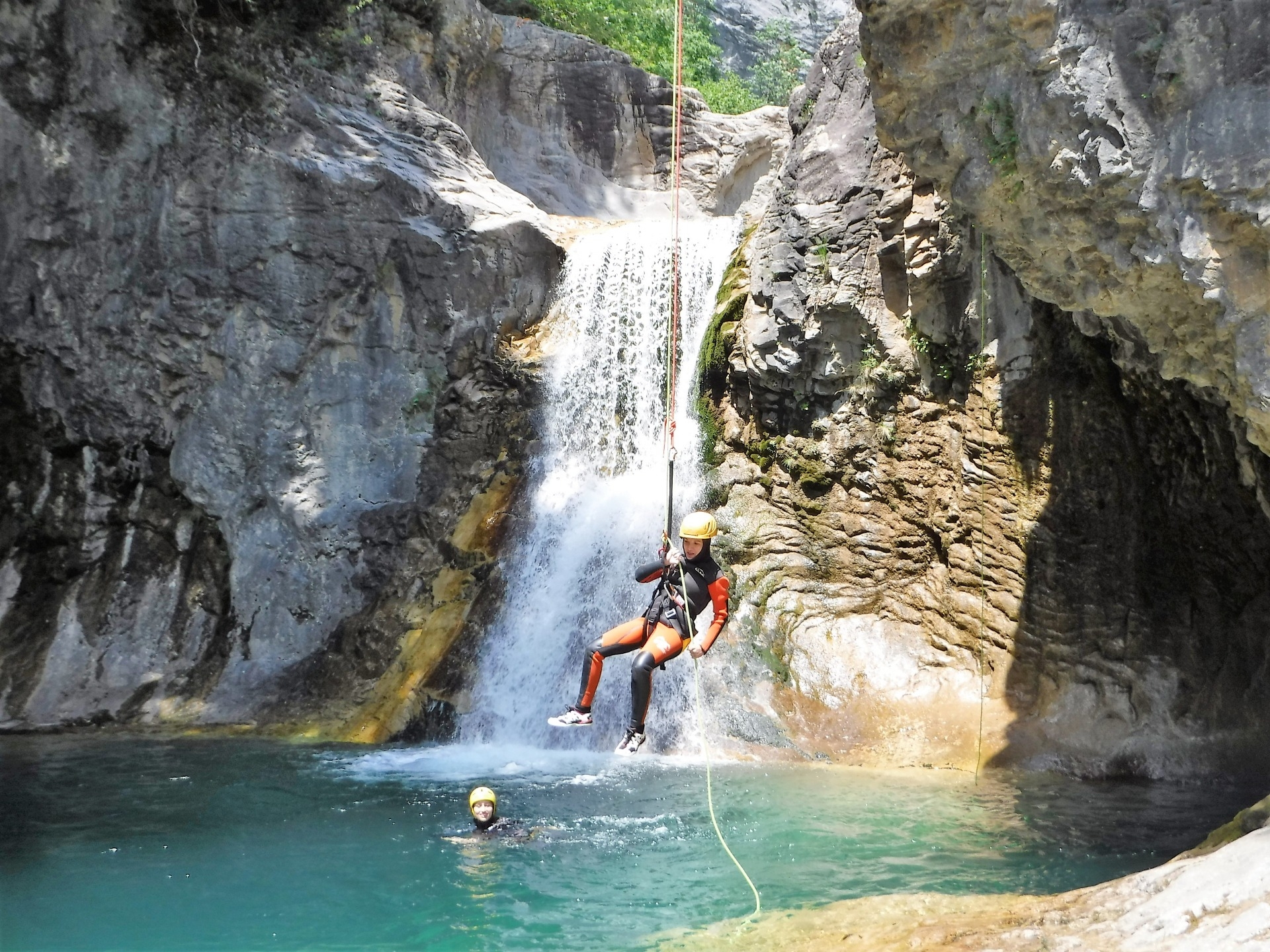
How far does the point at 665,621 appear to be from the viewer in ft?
24.8

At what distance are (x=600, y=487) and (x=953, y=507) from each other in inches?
174

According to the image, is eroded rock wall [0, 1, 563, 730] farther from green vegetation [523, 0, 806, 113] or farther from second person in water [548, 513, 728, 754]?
green vegetation [523, 0, 806, 113]

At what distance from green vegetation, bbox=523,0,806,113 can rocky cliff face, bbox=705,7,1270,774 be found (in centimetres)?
1154

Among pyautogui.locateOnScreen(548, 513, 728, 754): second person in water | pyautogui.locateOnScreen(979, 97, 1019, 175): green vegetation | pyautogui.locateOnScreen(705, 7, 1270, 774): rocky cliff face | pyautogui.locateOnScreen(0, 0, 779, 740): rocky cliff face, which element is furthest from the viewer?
pyautogui.locateOnScreen(0, 0, 779, 740): rocky cliff face

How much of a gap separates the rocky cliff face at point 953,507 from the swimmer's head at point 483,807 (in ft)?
11.6

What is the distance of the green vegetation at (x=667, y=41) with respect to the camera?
23156 millimetres

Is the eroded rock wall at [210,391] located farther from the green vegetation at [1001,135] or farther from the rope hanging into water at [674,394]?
the green vegetation at [1001,135]

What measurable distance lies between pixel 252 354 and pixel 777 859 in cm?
892

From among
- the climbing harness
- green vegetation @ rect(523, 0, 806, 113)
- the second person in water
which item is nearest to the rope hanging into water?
the second person in water

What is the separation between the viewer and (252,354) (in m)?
12.9

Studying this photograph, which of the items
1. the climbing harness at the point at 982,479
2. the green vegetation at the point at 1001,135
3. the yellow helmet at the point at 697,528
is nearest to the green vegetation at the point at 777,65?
the climbing harness at the point at 982,479

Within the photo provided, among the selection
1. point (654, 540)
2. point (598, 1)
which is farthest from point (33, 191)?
point (598, 1)

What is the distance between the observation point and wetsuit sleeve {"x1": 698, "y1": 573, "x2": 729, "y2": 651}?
23.5 feet

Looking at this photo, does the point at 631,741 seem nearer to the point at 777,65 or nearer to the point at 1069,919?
the point at 1069,919
